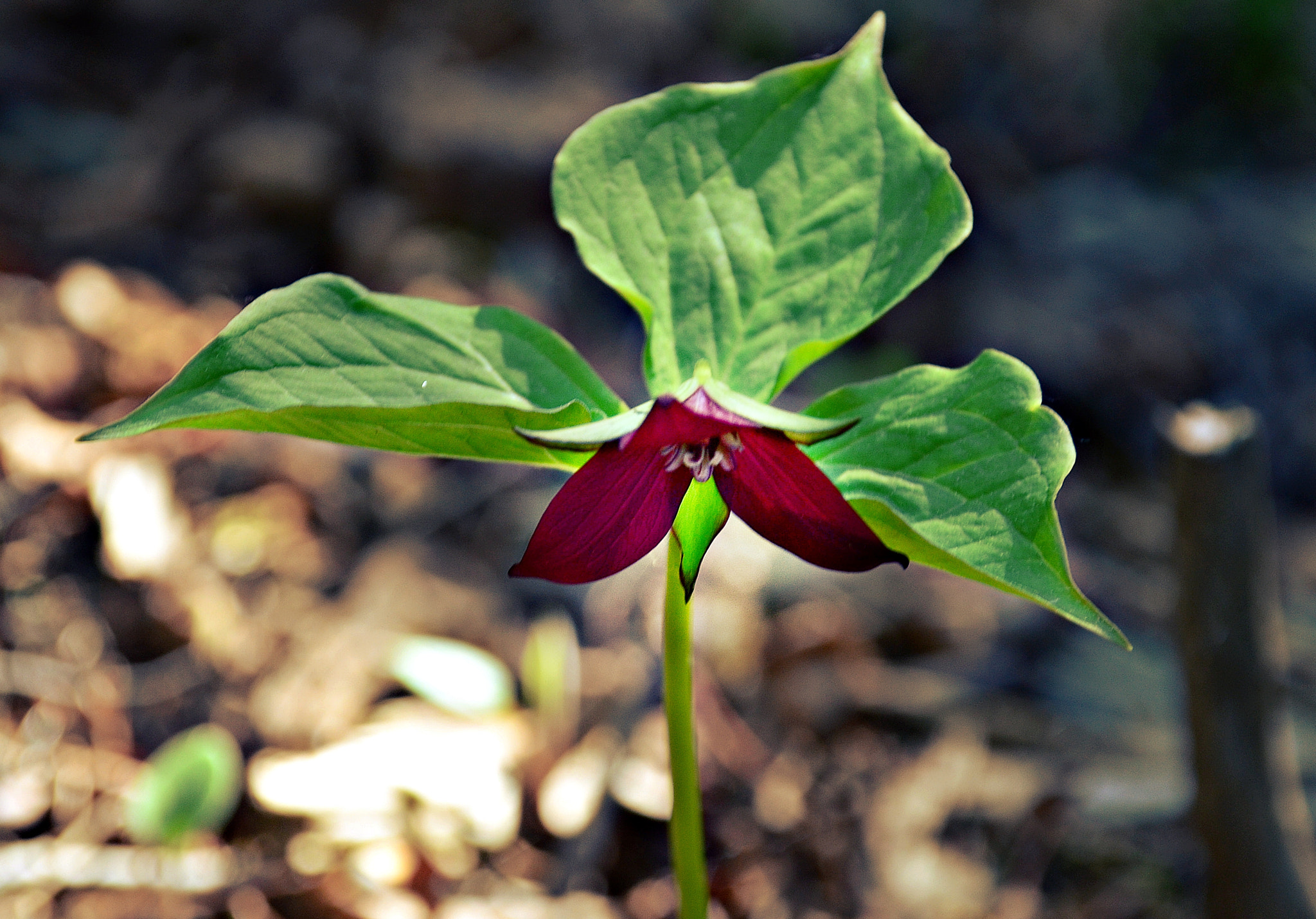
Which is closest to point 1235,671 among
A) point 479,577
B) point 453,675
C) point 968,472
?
point 968,472

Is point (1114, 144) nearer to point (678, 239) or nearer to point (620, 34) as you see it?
point (620, 34)

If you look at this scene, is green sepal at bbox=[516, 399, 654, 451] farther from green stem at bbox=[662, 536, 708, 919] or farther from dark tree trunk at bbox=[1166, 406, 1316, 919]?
dark tree trunk at bbox=[1166, 406, 1316, 919]

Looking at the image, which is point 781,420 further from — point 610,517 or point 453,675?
point 453,675

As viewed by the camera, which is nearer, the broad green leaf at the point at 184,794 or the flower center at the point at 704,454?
the flower center at the point at 704,454

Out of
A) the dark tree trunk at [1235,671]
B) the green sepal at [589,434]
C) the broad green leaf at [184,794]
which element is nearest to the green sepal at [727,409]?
the green sepal at [589,434]

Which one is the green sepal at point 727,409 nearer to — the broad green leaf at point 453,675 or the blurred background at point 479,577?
the blurred background at point 479,577

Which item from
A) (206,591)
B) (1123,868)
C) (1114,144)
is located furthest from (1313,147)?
(206,591)

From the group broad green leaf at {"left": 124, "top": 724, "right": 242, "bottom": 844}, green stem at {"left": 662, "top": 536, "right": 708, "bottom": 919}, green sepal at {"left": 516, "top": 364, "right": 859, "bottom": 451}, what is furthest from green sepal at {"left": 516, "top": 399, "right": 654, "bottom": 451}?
broad green leaf at {"left": 124, "top": 724, "right": 242, "bottom": 844}

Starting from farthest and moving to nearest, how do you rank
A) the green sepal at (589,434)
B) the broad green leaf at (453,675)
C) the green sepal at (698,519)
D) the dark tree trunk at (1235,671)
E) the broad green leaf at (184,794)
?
the broad green leaf at (453,675)
the broad green leaf at (184,794)
the dark tree trunk at (1235,671)
the green sepal at (698,519)
the green sepal at (589,434)
